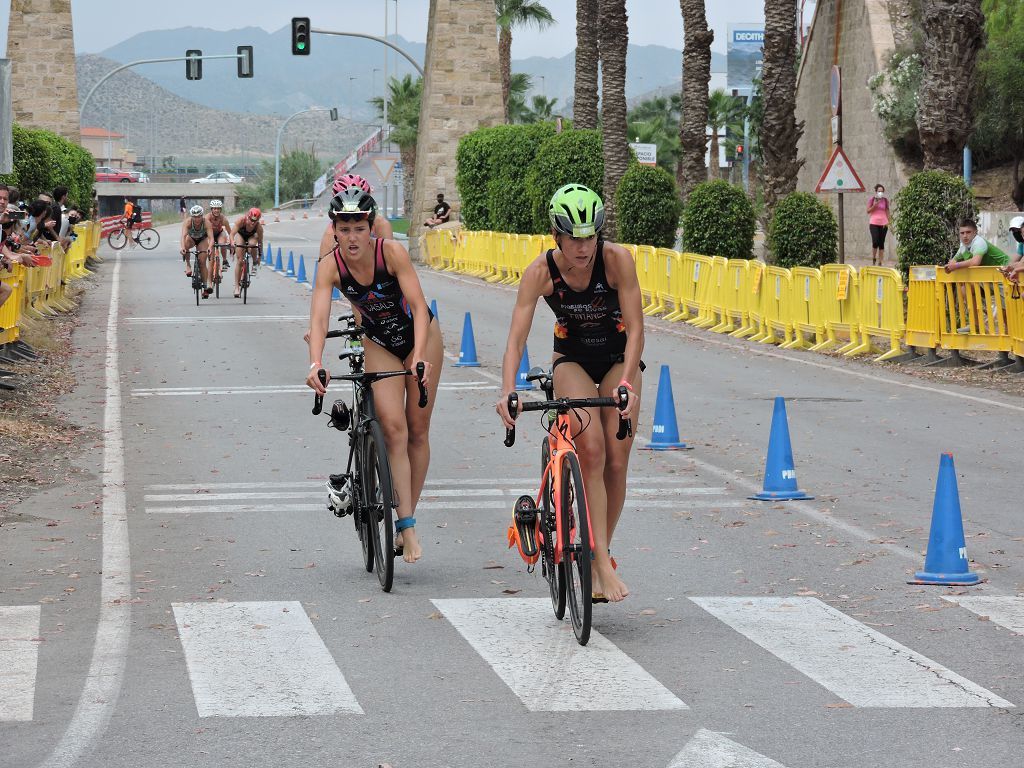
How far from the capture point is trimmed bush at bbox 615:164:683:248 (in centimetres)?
3488

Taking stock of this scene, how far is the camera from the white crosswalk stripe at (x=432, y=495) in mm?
11375

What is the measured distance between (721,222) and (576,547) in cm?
2310

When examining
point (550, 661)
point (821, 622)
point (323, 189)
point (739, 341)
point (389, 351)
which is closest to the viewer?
point (550, 661)

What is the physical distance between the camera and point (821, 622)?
25.8 ft

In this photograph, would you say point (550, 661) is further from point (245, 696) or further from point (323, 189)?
point (323, 189)

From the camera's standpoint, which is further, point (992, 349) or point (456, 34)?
point (456, 34)

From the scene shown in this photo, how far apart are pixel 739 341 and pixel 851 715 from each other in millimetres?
19178

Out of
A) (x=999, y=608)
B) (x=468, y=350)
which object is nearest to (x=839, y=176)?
(x=468, y=350)

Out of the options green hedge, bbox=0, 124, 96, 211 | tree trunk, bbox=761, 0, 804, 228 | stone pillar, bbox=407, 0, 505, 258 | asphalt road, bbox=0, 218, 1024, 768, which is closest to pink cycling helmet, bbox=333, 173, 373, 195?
asphalt road, bbox=0, 218, 1024, 768

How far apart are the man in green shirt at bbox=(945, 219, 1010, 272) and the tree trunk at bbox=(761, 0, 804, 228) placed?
10076mm

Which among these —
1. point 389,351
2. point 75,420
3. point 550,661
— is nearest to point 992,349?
point 75,420

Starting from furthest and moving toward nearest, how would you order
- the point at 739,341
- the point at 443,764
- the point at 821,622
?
1. the point at 739,341
2. the point at 821,622
3. the point at 443,764

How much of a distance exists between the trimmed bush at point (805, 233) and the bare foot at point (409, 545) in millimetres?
18944

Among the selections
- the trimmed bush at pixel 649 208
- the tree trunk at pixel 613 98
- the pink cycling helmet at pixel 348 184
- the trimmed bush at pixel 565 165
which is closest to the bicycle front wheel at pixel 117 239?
the trimmed bush at pixel 565 165
